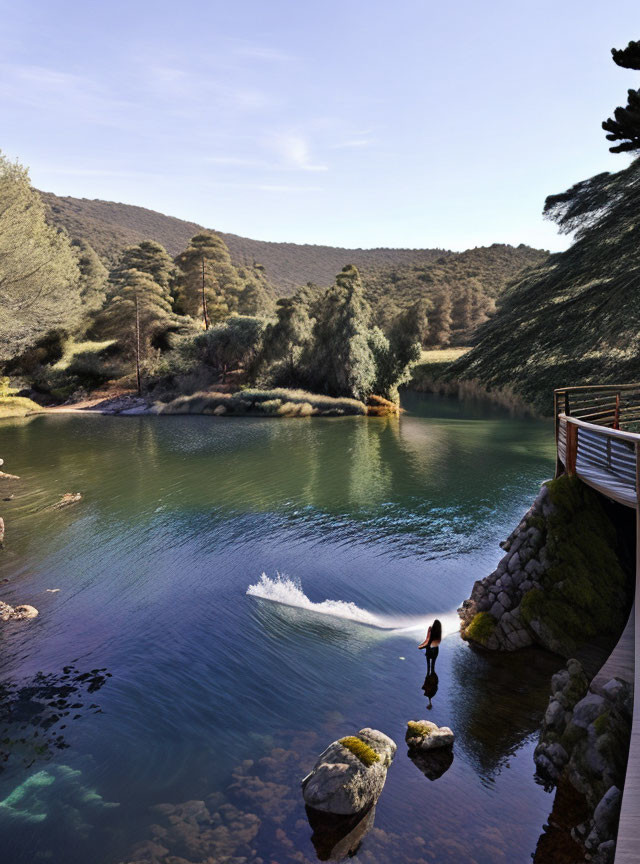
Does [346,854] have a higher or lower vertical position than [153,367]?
lower

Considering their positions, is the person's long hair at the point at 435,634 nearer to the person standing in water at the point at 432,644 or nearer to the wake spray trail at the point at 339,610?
the person standing in water at the point at 432,644

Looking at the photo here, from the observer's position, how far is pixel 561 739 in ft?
22.4

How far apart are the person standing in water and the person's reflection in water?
0.35 ft

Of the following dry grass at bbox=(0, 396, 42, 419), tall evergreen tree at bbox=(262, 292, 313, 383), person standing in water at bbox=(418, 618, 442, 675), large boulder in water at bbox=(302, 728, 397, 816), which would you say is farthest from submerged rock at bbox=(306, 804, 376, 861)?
dry grass at bbox=(0, 396, 42, 419)

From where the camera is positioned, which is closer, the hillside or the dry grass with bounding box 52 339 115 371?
the hillside

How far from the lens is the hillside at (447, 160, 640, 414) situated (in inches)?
438

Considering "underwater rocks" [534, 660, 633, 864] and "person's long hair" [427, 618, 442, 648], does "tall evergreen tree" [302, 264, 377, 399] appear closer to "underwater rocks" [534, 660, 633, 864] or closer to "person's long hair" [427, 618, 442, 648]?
"person's long hair" [427, 618, 442, 648]

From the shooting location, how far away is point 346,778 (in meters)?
6.42

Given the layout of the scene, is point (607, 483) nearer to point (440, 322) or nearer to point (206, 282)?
point (206, 282)

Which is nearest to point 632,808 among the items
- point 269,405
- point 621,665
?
point 621,665

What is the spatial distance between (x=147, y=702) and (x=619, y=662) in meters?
6.78

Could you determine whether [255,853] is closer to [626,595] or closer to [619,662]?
[619,662]

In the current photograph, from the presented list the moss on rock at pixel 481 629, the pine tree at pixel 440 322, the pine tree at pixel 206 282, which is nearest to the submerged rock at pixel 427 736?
the moss on rock at pixel 481 629

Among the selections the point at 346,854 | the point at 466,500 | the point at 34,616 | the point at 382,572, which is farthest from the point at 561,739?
the point at 466,500
